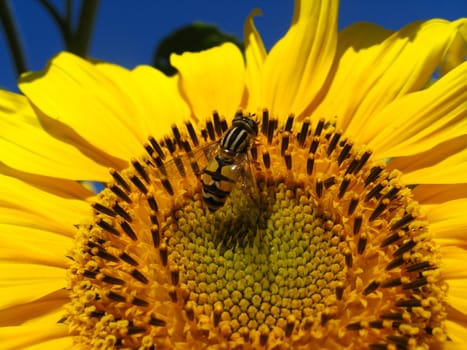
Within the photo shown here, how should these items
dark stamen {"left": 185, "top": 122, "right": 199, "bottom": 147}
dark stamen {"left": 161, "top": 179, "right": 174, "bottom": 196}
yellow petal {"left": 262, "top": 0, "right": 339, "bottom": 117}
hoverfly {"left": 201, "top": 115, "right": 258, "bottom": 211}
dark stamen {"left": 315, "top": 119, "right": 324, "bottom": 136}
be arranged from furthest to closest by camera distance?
yellow petal {"left": 262, "top": 0, "right": 339, "bottom": 117}, dark stamen {"left": 185, "top": 122, "right": 199, "bottom": 147}, dark stamen {"left": 315, "top": 119, "right": 324, "bottom": 136}, dark stamen {"left": 161, "top": 179, "right": 174, "bottom": 196}, hoverfly {"left": 201, "top": 115, "right": 258, "bottom": 211}

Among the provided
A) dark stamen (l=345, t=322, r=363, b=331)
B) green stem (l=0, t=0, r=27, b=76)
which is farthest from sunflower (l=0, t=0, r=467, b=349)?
green stem (l=0, t=0, r=27, b=76)

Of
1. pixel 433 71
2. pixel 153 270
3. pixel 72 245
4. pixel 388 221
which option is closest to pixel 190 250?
pixel 153 270

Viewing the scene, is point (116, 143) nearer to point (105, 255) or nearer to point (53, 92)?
point (53, 92)

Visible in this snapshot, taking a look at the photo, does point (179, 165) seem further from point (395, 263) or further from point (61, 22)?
point (61, 22)

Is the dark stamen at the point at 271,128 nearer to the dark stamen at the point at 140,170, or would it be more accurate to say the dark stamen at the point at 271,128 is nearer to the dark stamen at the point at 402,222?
the dark stamen at the point at 140,170

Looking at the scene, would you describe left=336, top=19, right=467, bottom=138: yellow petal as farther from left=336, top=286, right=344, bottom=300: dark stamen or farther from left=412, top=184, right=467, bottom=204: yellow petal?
left=336, top=286, right=344, bottom=300: dark stamen

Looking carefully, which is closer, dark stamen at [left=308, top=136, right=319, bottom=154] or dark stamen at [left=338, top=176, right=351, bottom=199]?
dark stamen at [left=338, top=176, right=351, bottom=199]
